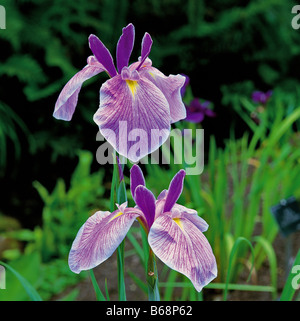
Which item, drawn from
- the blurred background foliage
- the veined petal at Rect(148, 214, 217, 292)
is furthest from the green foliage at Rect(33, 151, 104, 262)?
the veined petal at Rect(148, 214, 217, 292)

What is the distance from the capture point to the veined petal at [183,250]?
1.60ft

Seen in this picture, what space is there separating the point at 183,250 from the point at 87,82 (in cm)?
187

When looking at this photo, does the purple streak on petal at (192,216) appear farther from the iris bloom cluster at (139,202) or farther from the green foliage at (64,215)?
the green foliage at (64,215)

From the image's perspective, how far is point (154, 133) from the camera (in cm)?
50

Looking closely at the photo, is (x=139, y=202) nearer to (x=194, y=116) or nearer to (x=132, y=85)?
(x=132, y=85)

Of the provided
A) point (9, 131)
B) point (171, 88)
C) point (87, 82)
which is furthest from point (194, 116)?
point (9, 131)

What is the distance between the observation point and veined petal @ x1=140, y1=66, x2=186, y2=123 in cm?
60

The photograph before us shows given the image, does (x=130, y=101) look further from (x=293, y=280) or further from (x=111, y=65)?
(x=293, y=280)

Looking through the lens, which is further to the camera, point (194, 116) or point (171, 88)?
point (194, 116)

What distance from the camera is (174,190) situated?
1.79 feet

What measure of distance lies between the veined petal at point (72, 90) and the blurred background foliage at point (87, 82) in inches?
44.4

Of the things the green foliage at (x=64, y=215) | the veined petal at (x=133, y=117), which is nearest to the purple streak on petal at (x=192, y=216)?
the veined petal at (x=133, y=117)
